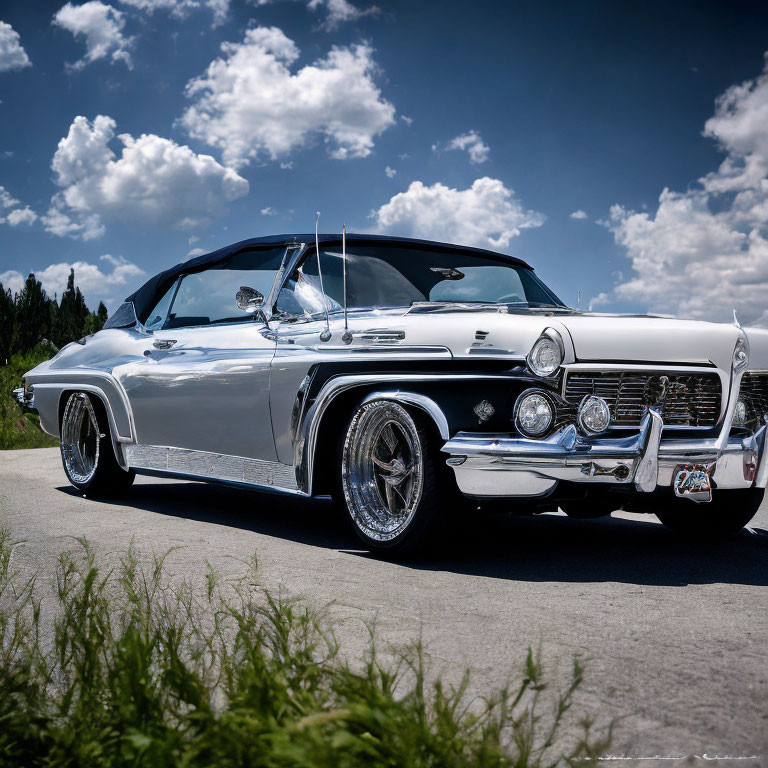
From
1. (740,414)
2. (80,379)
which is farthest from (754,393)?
(80,379)

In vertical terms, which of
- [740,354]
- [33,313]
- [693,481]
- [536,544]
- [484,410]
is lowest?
[536,544]

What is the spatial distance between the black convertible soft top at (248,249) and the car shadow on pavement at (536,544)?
1461 mm

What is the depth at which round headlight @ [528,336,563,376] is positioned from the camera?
3.53 meters

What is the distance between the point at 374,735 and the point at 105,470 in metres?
4.89

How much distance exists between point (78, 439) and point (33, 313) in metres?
27.2

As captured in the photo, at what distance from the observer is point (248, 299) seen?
4801mm

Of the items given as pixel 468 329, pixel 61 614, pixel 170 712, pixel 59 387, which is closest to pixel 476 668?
pixel 170 712

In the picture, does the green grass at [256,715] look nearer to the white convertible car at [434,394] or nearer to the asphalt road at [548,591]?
the asphalt road at [548,591]

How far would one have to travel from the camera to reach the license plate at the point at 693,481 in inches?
146

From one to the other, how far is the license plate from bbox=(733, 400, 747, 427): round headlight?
0.47 metres

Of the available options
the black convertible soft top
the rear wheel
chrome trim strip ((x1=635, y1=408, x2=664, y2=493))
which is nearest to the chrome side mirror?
the black convertible soft top

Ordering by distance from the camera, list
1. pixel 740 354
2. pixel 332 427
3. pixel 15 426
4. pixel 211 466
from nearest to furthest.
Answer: pixel 740 354 → pixel 332 427 → pixel 211 466 → pixel 15 426

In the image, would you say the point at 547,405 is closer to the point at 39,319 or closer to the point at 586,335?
the point at 586,335

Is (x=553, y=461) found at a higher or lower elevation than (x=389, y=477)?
higher
